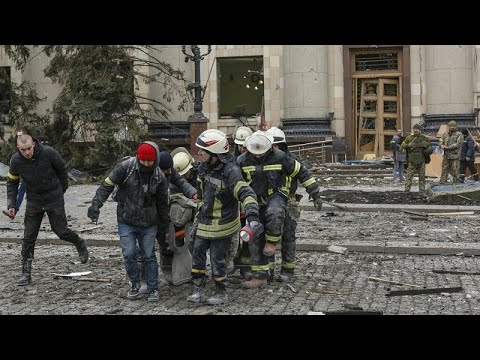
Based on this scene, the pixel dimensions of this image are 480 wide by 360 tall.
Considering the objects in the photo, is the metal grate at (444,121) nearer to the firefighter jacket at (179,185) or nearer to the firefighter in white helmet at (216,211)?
the firefighter jacket at (179,185)

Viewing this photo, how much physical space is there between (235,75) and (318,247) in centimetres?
2108

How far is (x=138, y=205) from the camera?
25.1 feet

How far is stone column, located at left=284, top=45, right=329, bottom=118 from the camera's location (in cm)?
2889

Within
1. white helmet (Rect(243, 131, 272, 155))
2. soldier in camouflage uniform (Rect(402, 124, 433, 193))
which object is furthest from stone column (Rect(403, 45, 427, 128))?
white helmet (Rect(243, 131, 272, 155))

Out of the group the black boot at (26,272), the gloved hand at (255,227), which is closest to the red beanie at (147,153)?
the gloved hand at (255,227)

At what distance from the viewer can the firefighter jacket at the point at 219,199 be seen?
7.56 metres

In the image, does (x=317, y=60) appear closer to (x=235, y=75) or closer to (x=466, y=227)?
(x=235, y=75)

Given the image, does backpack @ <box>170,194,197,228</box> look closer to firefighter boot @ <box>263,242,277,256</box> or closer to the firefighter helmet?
the firefighter helmet

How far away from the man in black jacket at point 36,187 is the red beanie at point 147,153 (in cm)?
167

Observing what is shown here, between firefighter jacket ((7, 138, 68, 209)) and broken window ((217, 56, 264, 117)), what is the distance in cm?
2204

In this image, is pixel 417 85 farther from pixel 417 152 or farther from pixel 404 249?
pixel 404 249

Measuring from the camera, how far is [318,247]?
11.2 metres
